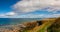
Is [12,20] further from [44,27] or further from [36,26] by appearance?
[44,27]

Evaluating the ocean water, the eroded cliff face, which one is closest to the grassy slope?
the eroded cliff face

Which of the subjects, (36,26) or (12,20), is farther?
(36,26)

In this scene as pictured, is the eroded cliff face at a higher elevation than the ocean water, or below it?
below

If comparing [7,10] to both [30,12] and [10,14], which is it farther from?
[30,12]

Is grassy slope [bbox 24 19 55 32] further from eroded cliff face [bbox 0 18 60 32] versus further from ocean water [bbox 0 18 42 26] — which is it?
ocean water [bbox 0 18 42 26]

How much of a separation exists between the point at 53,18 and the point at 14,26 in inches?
44.0

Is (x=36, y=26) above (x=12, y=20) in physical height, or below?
below

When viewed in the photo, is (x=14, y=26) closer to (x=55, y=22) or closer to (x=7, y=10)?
(x=7, y=10)

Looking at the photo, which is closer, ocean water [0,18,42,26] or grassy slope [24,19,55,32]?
ocean water [0,18,42,26]

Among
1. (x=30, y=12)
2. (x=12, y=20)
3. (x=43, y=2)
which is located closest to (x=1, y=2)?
(x=12, y=20)

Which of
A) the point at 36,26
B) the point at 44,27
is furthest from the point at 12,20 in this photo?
the point at 44,27

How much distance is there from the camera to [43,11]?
3.92 metres

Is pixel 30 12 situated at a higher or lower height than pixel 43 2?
lower

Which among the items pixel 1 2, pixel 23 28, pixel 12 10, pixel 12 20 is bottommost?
pixel 23 28
